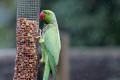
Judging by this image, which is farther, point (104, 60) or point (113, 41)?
point (113, 41)

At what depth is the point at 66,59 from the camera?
734 centimetres

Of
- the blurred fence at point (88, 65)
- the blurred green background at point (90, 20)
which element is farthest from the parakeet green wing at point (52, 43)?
the blurred green background at point (90, 20)

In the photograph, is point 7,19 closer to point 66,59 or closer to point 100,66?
point 100,66

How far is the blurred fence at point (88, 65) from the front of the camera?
819 cm

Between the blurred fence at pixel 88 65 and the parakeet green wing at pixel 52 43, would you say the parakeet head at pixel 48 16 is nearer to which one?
the parakeet green wing at pixel 52 43

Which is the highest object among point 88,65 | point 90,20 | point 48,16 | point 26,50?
point 48,16

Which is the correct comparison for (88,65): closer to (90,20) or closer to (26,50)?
(26,50)

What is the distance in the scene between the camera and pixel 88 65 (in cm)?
830

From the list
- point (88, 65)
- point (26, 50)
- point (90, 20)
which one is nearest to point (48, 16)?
point (26, 50)

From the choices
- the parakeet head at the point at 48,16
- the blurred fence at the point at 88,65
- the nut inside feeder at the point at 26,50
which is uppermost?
the parakeet head at the point at 48,16

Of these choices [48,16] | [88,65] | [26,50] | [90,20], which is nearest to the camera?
[26,50]

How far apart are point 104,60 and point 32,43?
8.13ft

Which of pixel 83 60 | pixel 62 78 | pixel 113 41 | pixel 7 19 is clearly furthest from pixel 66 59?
pixel 7 19

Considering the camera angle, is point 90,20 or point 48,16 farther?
point 90,20
